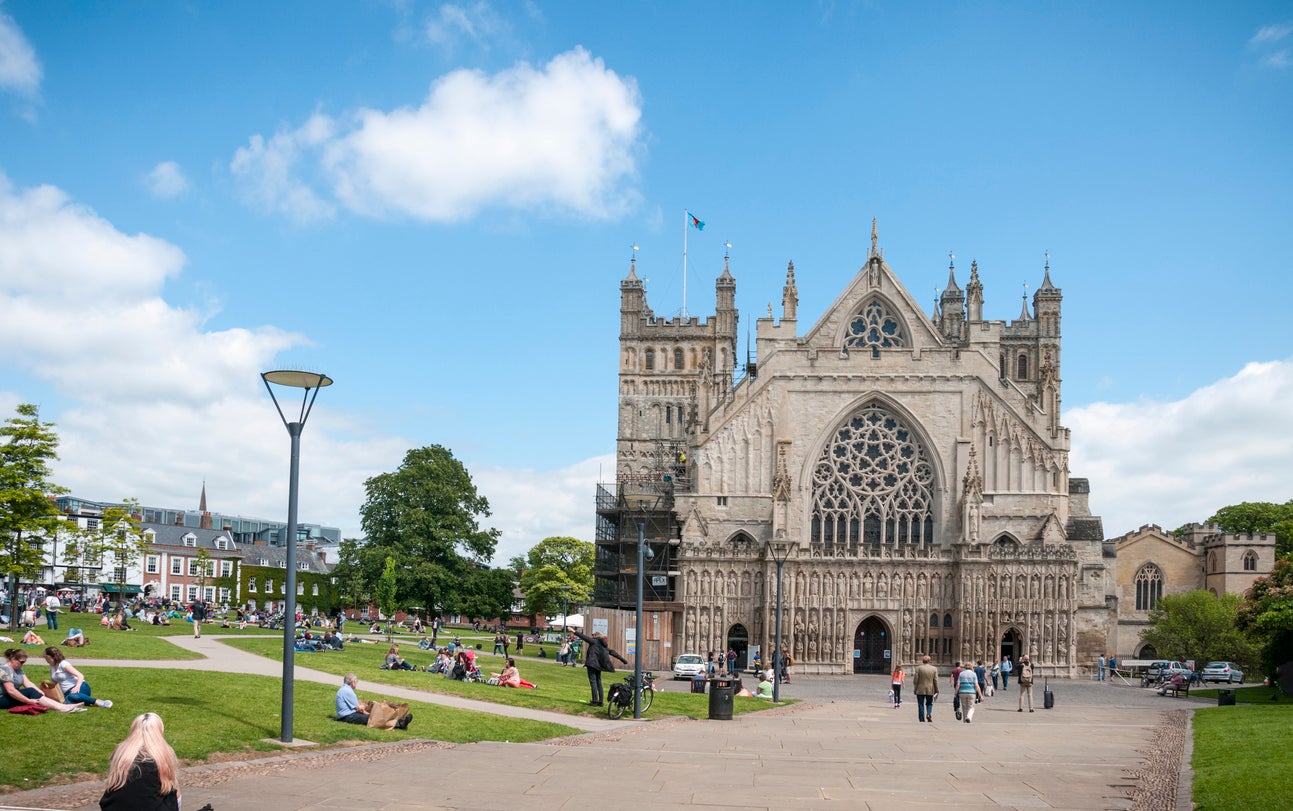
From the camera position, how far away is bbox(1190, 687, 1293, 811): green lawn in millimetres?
14734

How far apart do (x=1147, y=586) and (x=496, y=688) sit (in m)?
65.2

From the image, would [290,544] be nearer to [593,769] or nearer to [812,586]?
[593,769]

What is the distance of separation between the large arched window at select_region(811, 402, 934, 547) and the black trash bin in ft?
115

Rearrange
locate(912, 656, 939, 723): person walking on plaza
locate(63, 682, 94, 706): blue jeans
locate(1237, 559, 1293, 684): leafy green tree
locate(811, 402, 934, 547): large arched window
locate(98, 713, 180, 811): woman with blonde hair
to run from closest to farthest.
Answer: locate(98, 713, 180, 811): woman with blonde hair
locate(63, 682, 94, 706): blue jeans
locate(912, 656, 939, 723): person walking on plaza
locate(1237, 559, 1293, 684): leafy green tree
locate(811, 402, 934, 547): large arched window

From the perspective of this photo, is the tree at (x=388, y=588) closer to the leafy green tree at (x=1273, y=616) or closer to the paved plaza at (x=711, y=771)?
the paved plaza at (x=711, y=771)

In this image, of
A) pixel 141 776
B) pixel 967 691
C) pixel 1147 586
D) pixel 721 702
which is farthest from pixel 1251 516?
pixel 141 776

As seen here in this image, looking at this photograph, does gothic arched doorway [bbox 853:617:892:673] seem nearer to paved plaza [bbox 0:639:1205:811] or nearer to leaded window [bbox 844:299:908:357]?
leaded window [bbox 844:299:908:357]

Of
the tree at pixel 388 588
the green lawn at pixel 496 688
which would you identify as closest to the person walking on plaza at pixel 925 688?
the green lawn at pixel 496 688

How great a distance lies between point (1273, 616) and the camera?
128 feet

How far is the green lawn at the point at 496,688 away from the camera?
2785 centimetres

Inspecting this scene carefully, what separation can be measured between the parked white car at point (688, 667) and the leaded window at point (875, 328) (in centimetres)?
2114

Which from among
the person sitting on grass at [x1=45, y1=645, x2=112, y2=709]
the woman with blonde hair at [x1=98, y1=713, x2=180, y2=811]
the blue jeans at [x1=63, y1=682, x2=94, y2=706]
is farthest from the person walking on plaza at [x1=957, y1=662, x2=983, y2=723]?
the woman with blonde hair at [x1=98, y1=713, x2=180, y2=811]

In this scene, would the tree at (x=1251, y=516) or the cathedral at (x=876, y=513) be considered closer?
the cathedral at (x=876, y=513)

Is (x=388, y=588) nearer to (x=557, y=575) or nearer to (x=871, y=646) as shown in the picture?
(x=871, y=646)
